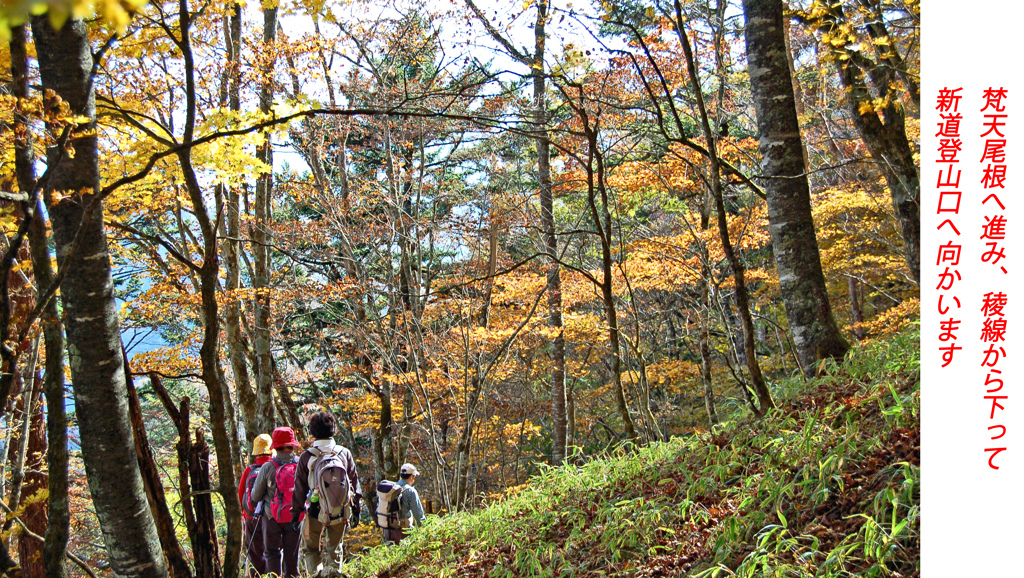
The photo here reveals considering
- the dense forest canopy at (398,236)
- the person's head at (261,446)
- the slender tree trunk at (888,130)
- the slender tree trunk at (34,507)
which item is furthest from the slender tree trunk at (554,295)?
the slender tree trunk at (34,507)

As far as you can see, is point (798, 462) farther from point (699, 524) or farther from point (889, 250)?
point (889, 250)

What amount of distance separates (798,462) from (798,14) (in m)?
3.55

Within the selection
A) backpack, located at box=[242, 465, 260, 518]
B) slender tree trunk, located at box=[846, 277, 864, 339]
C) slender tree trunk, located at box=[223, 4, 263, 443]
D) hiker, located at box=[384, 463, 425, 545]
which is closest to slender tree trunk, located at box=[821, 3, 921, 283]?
hiker, located at box=[384, 463, 425, 545]

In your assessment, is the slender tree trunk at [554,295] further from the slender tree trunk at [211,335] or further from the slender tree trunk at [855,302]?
the slender tree trunk at [211,335]

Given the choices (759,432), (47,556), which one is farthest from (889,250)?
(47,556)

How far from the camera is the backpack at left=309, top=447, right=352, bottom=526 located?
173 inches

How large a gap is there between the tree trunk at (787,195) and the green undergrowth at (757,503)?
282 millimetres

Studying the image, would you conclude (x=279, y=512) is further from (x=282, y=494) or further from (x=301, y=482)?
(x=301, y=482)

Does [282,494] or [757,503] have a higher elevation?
[757,503]

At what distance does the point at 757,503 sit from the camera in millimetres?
2758

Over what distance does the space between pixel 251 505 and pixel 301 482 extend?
1.90ft

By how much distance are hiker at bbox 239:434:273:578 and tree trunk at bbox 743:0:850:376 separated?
3.99 metres

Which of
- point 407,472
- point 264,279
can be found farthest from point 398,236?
point 407,472

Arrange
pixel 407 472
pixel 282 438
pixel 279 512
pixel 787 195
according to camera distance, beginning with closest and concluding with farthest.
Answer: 1. pixel 787 195
2. pixel 279 512
3. pixel 282 438
4. pixel 407 472
